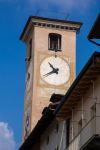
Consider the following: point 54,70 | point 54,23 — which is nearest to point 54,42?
point 54,23

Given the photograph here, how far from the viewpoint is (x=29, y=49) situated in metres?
59.8

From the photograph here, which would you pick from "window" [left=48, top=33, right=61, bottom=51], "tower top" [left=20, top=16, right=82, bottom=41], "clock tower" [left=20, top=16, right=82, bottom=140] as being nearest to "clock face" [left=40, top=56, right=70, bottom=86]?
"clock tower" [left=20, top=16, right=82, bottom=140]

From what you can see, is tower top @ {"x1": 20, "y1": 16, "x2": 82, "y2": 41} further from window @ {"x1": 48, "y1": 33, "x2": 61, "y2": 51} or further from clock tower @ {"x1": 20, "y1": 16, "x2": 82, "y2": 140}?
window @ {"x1": 48, "y1": 33, "x2": 61, "y2": 51}

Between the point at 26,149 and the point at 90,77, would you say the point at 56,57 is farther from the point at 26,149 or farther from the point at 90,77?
the point at 90,77

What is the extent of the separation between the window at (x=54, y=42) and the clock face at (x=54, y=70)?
1.04 metres

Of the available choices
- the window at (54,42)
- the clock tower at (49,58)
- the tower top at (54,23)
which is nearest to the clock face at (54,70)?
the clock tower at (49,58)

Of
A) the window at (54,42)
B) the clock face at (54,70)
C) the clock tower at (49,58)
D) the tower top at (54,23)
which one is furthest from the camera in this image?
the window at (54,42)

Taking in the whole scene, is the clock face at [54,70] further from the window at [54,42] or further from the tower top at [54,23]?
the tower top at [54,23]

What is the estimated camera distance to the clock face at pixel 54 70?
56.2 m

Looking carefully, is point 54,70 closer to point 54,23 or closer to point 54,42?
point 54,42

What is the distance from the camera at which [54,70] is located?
56875mm

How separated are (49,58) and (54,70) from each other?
4.21ft

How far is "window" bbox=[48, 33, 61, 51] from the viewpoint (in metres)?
57.7

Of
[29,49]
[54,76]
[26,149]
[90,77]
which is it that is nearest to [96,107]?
[90,77]
